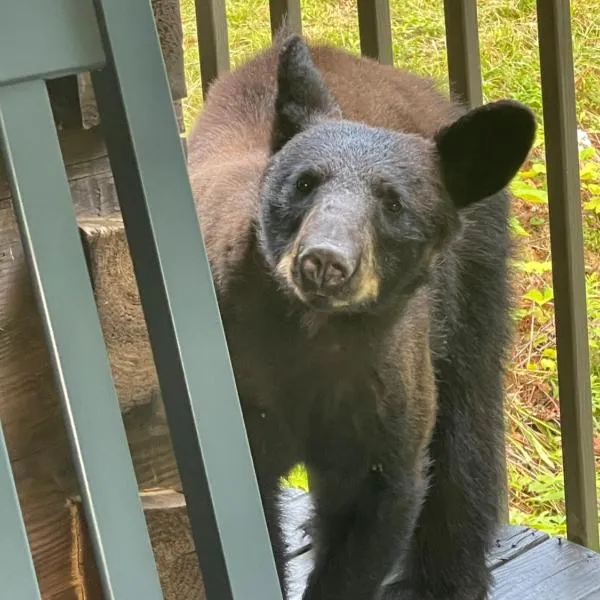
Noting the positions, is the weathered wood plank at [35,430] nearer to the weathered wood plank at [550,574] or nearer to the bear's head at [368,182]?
the bear's head at [368,182]

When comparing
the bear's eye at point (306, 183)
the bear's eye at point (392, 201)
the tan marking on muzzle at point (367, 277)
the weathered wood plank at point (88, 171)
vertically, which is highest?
the weathered wood plank at point (88, 171)

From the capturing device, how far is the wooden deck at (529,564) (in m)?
1.81

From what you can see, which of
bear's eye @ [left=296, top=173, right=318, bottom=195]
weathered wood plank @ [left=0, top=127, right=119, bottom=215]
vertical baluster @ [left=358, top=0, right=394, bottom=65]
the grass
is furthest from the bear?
the grass

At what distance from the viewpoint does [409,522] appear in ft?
5.06

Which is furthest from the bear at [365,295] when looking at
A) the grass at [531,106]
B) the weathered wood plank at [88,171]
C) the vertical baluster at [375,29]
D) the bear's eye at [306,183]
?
the grass at [531,106]

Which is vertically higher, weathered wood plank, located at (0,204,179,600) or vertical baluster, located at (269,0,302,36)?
vertical baluster, located at (269,0,302,36)

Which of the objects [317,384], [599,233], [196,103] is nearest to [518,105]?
[317,384]

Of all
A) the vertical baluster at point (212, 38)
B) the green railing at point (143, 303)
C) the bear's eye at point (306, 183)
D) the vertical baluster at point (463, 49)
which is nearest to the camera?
the green railing at point (143, 303)

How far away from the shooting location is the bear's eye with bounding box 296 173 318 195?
1.31 m

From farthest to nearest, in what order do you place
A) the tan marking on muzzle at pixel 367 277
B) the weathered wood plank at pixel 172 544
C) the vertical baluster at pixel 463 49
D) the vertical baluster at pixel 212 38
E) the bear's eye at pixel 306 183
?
the vertical baluster at pixel 212 38
the vertical baluster at pixel 463 49
the bear's eye at pixel 306 183
the tan marking on muzzle at pixel 367 277
the weathered wood plank at pixel 172 544

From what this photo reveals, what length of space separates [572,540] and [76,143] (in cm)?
137

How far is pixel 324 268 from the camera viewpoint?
3.67ft

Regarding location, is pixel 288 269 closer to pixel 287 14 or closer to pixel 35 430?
pixel 35 430

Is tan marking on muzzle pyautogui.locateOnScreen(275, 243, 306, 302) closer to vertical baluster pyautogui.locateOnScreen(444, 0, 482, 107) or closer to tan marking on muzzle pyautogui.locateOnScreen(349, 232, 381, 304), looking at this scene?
tan marking on muzzle pyautogui.locateOnScreen(349, 232, 381, 304)
